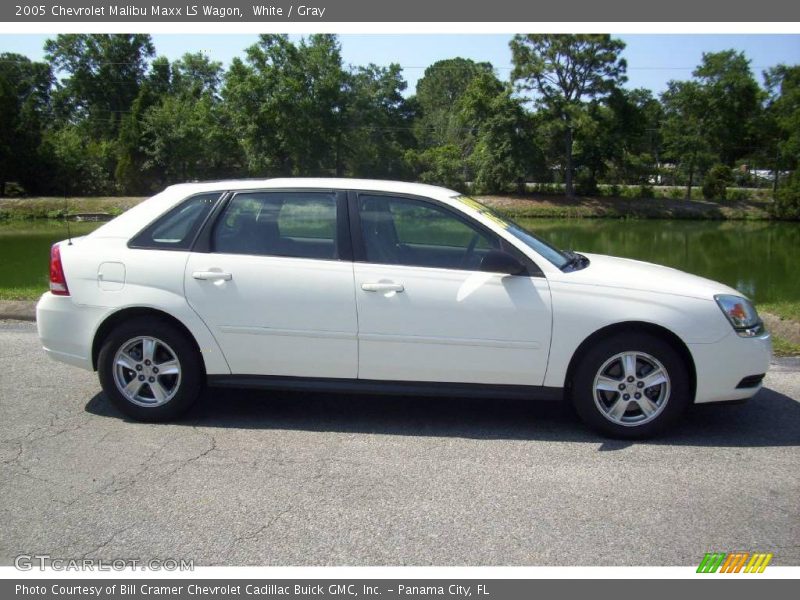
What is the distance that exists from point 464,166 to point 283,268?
48201 millimetres

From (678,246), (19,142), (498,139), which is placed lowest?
(678,246)

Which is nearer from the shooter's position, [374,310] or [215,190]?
[374,310]

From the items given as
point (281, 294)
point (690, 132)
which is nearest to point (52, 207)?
point (690, 132)

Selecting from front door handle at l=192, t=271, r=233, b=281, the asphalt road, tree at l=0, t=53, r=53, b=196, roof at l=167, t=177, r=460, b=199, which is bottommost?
the asphalt road

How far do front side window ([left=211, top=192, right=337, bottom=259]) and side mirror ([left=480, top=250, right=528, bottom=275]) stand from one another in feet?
3.64

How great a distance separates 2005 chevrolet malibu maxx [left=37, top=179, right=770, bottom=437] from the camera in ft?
16.6

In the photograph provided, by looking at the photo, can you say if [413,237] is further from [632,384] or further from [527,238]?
[632,384]

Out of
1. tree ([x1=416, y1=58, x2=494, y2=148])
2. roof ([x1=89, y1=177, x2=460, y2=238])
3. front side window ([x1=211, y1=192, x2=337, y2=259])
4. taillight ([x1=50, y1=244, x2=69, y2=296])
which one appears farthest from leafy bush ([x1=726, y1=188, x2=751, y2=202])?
taillight ([x1=50, y1=244, x2=69, y2=296])

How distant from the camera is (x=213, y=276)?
209 inches

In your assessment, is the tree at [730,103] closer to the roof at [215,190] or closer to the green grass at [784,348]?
the green grass at [784,348]

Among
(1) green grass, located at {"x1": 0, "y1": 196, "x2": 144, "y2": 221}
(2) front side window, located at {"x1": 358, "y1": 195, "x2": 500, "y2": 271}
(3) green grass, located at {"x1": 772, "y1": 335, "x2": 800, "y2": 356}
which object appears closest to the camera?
(2) front side window, located at {"x1": 358, "y1": 195, "x2": 500, "y2": 271}

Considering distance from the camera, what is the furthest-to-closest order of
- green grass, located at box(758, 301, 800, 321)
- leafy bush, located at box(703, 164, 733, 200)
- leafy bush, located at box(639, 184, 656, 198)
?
leafy bush, located at box(639, 184, 656, 198) → leafy bush, located at box(703, 164, 733, 200) → green grass, located at box(758, 301, 800, 321)

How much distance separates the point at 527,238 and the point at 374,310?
1295 mm

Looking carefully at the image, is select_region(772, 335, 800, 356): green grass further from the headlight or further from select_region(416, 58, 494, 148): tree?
select_region(416, 58, 494, 148): tree
